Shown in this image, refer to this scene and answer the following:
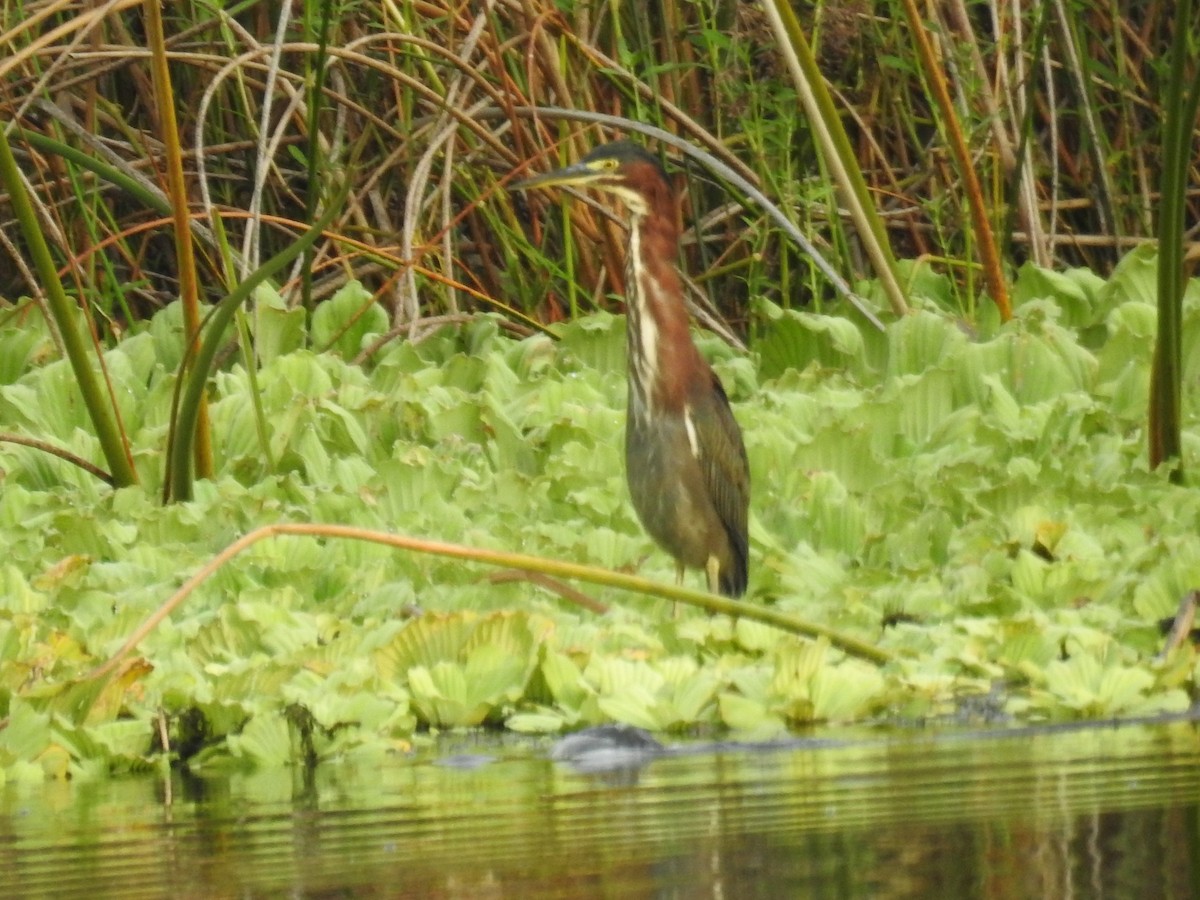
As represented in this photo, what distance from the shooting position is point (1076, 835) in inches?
91.9

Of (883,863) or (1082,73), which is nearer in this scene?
(883,863)

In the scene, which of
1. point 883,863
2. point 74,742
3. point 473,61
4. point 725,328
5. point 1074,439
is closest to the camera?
point 883,863

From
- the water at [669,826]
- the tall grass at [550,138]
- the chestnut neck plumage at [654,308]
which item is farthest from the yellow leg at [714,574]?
the tall grass at [550,138]

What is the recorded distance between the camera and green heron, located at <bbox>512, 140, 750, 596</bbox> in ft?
15.2

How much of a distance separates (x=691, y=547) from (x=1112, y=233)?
319cm

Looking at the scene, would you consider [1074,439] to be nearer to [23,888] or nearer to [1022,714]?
[1022,714]

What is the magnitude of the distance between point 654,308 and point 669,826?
2391mm

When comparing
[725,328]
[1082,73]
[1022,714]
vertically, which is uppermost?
[1082,73]

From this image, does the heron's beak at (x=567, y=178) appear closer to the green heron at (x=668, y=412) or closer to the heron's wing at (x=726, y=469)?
the green heron at (x=668, y=412)

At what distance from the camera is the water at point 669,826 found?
7.20 feet

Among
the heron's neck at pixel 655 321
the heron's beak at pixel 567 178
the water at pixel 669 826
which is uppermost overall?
the heron's beak at pixel 567 178

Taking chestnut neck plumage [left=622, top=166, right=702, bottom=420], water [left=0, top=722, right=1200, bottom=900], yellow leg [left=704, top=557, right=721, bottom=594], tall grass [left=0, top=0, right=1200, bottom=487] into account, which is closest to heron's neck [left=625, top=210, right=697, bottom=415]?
chestnut neck plumage [left=622, top=166, right=702, bottom=420]

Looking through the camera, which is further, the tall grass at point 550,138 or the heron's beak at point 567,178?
the tall grass at point 550,138

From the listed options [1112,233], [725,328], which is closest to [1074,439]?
[725,328]
